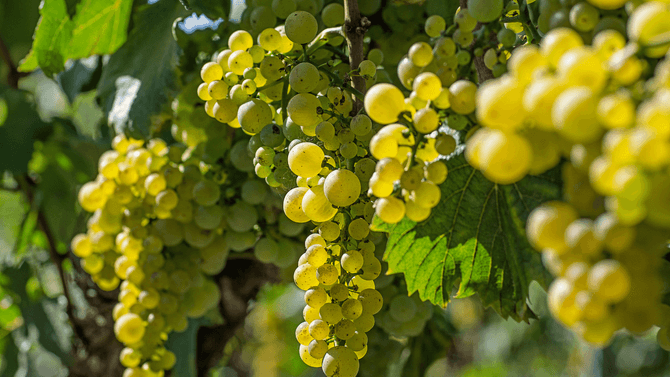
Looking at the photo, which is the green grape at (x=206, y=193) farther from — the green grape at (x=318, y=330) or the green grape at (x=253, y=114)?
the green grape at (x=318, y=330)

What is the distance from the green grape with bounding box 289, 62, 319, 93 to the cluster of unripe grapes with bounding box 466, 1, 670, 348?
25 centimetres

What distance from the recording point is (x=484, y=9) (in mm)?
433

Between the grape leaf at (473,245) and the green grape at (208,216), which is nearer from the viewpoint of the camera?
the grape leaf at (473,245)

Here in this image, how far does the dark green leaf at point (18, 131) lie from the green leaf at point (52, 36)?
0.88ft

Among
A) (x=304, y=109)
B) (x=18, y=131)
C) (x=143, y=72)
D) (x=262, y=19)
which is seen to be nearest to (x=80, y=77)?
(x=18, y=131)

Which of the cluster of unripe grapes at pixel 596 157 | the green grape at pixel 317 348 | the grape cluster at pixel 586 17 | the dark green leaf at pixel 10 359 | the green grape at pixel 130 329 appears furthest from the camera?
the dark green leaf at pixel 10 359

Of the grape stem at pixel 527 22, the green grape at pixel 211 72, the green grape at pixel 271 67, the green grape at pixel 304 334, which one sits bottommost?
the green grape at pixel 304 334

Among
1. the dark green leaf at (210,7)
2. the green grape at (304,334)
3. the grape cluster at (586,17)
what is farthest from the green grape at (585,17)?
the dark green leaf at (210,7)

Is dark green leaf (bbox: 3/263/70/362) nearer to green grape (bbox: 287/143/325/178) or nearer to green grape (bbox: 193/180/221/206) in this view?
green grape (bbox: 193/180/221/206)

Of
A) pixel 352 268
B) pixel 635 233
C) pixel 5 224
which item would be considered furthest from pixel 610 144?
pixel 5 224

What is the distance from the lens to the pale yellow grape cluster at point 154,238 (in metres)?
0.82

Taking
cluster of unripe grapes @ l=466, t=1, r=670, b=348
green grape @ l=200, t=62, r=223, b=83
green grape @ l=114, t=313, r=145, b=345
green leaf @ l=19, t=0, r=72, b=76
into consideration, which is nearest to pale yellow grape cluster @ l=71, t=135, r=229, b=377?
green grape @ l=114, t=313, r=145, b=345

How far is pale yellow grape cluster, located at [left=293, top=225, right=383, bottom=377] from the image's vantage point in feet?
1.47

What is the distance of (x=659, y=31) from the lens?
271 mm
